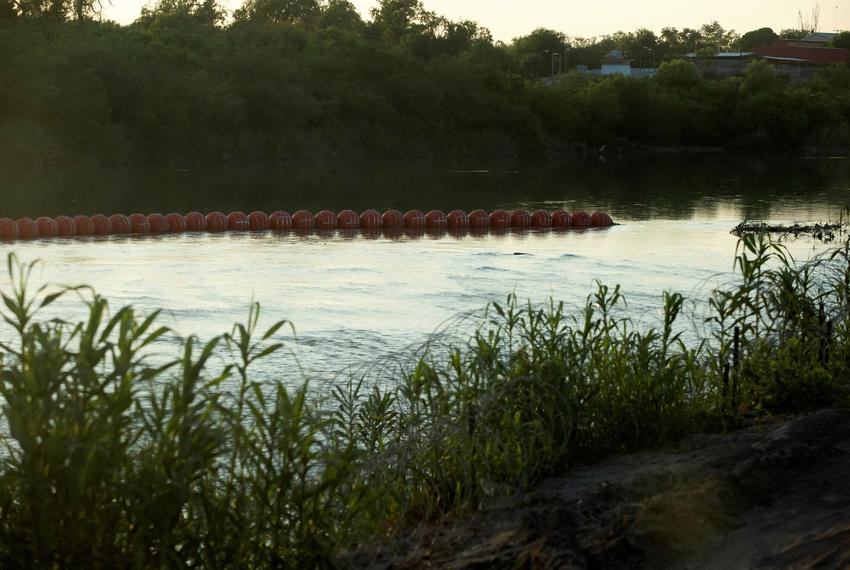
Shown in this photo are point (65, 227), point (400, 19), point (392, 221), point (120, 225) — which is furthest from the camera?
point (400, 19)

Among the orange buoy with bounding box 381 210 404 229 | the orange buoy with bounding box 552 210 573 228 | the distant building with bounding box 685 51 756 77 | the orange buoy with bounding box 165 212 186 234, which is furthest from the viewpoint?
the distant building with bounding box 685 51 756 77

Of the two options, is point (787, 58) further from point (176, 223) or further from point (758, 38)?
point (176, 223)

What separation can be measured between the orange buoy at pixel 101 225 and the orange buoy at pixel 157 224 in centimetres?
69

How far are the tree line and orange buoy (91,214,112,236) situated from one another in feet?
63.3

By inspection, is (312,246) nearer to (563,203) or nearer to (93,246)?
(93,246)

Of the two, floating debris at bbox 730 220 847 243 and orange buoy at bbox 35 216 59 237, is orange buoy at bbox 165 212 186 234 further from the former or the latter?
floating debris at bbox 730 220 847 243

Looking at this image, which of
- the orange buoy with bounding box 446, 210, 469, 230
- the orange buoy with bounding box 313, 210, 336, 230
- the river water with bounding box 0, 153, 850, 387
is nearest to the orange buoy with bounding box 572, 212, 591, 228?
the river water with bounding box 0, 153, 850, 387

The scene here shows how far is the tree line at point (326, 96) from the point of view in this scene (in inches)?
1801

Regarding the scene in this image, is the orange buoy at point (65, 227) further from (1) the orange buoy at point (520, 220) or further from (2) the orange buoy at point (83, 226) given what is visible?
(1) the orange buoy at point (520, 220)

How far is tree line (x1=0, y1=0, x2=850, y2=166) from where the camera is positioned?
150 feet

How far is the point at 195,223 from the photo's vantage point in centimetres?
2066

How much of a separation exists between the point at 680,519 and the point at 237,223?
17.3 meters

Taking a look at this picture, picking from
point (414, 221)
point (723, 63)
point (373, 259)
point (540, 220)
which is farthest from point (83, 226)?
point (723, 63)

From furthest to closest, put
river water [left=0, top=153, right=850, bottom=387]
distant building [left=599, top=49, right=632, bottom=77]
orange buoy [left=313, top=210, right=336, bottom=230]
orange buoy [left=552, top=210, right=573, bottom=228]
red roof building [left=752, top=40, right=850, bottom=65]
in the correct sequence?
red roof building [left=752, top=40, right=850, bottom=65] → distant building [left=599, top=49, right=632, bottom=77] → orange buoy [left=552, top=210, right=573, bottom=228] → orange buoy [left=313, top=210, right=336, bottom=230] → river water [left=0, top=153, right=850, bottom=387]
